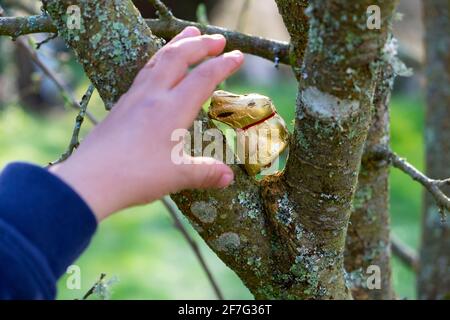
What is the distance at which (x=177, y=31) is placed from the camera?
105 cm

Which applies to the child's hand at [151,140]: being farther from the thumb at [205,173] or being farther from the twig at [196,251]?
the twig at [196,251]

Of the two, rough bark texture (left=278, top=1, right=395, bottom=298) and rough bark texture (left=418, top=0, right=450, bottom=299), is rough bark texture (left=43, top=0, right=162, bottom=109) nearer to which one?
rough bark texture (left=278, top=1, right=395, bottom=298)

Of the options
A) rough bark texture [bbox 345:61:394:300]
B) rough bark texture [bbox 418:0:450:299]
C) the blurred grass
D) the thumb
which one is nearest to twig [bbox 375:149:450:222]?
rough bark texture [bbox 345:61:394:300]

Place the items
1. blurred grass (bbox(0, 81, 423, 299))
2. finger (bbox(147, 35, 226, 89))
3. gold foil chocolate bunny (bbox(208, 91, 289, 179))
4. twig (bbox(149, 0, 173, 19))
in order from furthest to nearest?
blurred grass (bbox(0, 81, 423, 299)) < twig (bbox(149, 0, 173, 19)) < gold foil chocolate bunny (bbox(208, 91, 289, 179)) < finger (bbox(147, 35, 226, 89))

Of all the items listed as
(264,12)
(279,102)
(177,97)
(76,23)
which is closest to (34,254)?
(177,97)

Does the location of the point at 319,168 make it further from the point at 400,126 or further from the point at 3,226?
the point at 400,126

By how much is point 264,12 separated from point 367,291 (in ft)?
15.7

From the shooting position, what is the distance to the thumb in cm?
63

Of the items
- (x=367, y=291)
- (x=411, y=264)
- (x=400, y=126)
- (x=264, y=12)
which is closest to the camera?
(x=367, y=291)

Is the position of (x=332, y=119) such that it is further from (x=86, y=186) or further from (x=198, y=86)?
(x=86, y=186)

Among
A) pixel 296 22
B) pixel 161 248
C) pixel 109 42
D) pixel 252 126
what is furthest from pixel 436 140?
pixel 161 248

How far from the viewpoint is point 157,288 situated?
2850 millimetres

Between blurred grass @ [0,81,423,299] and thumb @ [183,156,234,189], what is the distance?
1639 millimetres

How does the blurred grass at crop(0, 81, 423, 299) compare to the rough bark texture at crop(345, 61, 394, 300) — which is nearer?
the rough bark texture at crop(345, 61, 394, 300)
